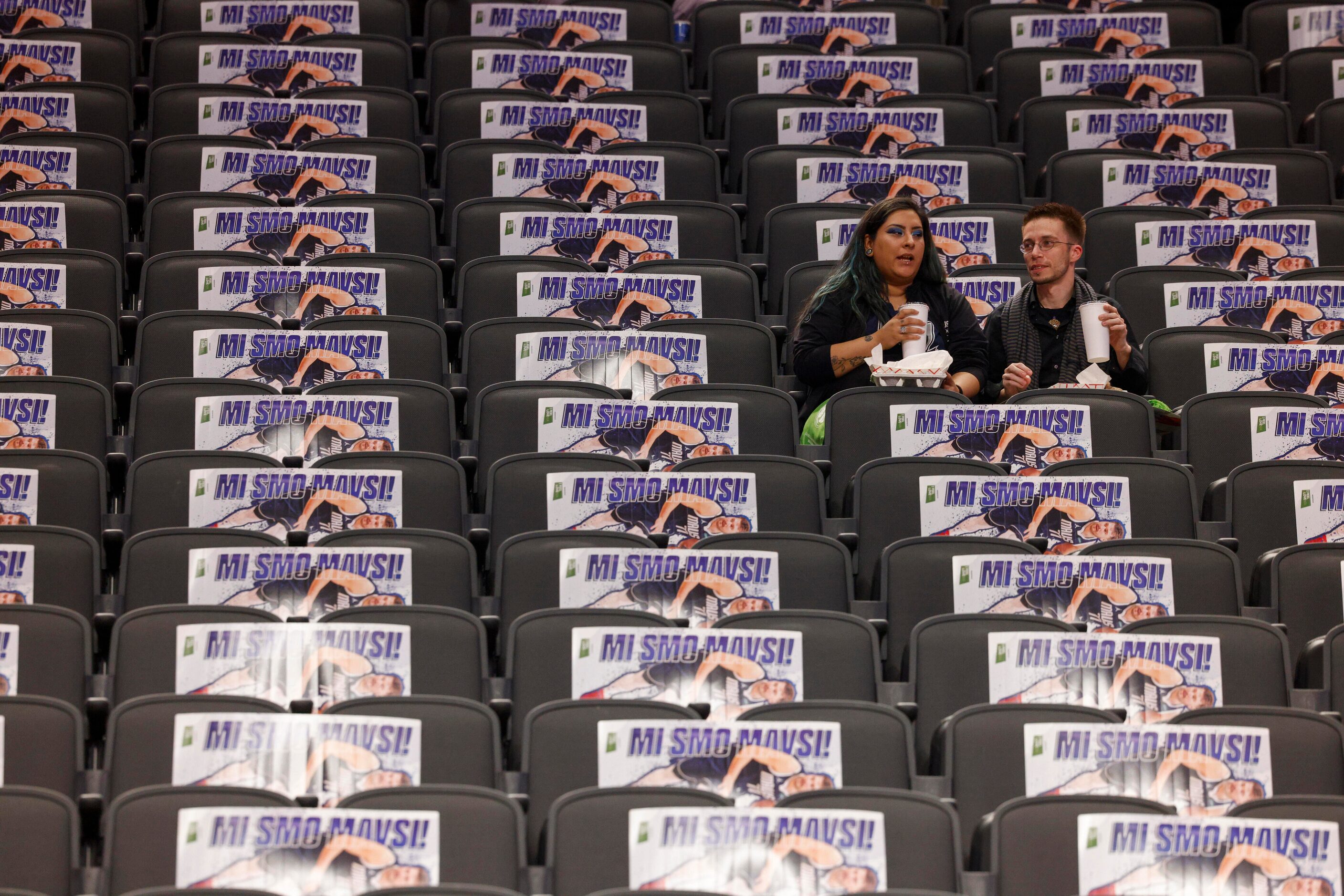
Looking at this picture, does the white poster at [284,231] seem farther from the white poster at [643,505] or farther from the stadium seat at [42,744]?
the stadium seat at [42,744]

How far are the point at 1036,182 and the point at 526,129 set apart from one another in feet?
3.80

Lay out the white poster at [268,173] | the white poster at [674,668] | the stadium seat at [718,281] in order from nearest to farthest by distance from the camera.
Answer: the white poster at [674,668] < the stadium seat at [718,281] < the white poster at [268,173]

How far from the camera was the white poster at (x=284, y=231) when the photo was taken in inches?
146

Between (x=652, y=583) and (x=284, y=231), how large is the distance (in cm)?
137

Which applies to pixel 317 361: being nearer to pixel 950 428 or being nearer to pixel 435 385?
pixel 435 385

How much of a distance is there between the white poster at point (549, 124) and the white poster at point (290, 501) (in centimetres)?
145

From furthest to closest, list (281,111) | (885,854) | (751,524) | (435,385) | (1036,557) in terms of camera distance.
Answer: (281,111) < (435,385) < (751,524) < (1036,557) < (885,854)

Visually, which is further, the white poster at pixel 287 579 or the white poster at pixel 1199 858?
the white poster at pixel 287 579

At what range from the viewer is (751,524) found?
9.75 feet

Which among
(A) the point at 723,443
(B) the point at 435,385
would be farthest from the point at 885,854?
(B) the point at 435,385

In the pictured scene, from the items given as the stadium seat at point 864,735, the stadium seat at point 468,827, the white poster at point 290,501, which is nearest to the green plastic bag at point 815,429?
the white poster at point 290,501

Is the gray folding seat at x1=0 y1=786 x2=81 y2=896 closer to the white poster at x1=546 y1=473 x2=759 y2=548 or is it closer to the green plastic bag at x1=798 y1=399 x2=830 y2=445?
the white poster at x1=546 y1=473 x2=759 y2=548

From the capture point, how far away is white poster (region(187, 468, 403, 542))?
289 centimetres

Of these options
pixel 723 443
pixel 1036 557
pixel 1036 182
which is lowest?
pixel 1036 557
